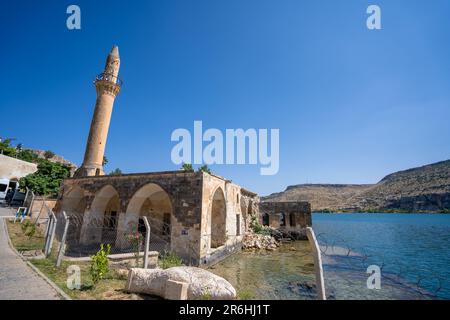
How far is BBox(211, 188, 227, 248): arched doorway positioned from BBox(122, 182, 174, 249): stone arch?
10.0 ft

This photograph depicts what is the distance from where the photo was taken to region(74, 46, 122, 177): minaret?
18.6 metres

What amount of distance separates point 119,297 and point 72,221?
14.5 metres

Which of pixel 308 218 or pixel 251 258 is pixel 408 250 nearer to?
pixel 308 218

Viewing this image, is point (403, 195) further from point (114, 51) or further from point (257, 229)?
point (114, 51)

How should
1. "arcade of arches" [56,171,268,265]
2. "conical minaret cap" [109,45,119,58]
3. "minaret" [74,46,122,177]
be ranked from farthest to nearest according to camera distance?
"conical minaret cap" [109,45,119,58] → "minaret" [74,46,122,177] → "arcade of arches" [56,171,268,265]

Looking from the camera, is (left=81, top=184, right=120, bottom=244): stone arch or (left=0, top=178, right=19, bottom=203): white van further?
(left=0, top=178, right=19, bottom=203): white van

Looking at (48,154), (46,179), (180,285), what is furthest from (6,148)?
(180,285)

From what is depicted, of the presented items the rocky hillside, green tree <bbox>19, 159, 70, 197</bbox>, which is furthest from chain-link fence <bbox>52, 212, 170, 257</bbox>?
the rocky hillside

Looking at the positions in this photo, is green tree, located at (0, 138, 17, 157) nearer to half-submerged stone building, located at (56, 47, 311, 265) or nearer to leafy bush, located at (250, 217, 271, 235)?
half-submerged stone building, located at (56, 47, 311, 265)

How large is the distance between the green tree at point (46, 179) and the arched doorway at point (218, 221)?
1818 centimetres

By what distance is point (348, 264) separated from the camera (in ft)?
48.5

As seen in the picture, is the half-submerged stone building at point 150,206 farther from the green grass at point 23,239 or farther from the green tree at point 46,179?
the green tree at point 46,179

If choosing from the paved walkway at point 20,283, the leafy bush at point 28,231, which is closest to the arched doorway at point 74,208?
the leafy bush at point 28,231
